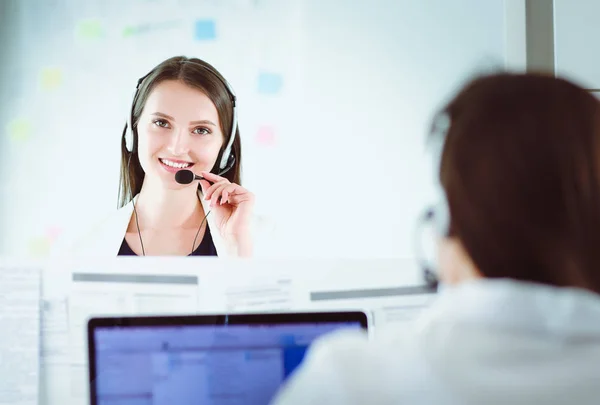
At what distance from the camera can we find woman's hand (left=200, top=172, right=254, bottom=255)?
55.4 inches

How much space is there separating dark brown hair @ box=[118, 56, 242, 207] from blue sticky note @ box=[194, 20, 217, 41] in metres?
0.06

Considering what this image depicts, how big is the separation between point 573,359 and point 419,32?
1.09 metres

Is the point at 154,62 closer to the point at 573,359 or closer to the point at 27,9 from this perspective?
the point at 27,9

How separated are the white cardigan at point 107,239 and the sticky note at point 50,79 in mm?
357

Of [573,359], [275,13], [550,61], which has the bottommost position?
[573,359]

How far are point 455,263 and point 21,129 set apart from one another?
1265 mm

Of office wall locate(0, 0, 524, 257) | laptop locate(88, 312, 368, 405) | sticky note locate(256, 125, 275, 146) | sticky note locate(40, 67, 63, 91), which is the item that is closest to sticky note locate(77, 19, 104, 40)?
office wall locate(0, 0, 524, 257)

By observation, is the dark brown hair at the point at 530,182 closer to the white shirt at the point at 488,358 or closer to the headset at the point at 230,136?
the white shirt at the point at 488,358

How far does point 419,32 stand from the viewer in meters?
1.46

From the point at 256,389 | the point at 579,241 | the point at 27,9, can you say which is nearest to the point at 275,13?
the point at 27,9

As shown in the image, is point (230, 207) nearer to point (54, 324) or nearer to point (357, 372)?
point (54, 324)

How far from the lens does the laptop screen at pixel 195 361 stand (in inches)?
34.6

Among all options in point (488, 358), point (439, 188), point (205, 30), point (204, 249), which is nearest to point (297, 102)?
point (205, 30)

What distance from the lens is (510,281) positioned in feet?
1.76
